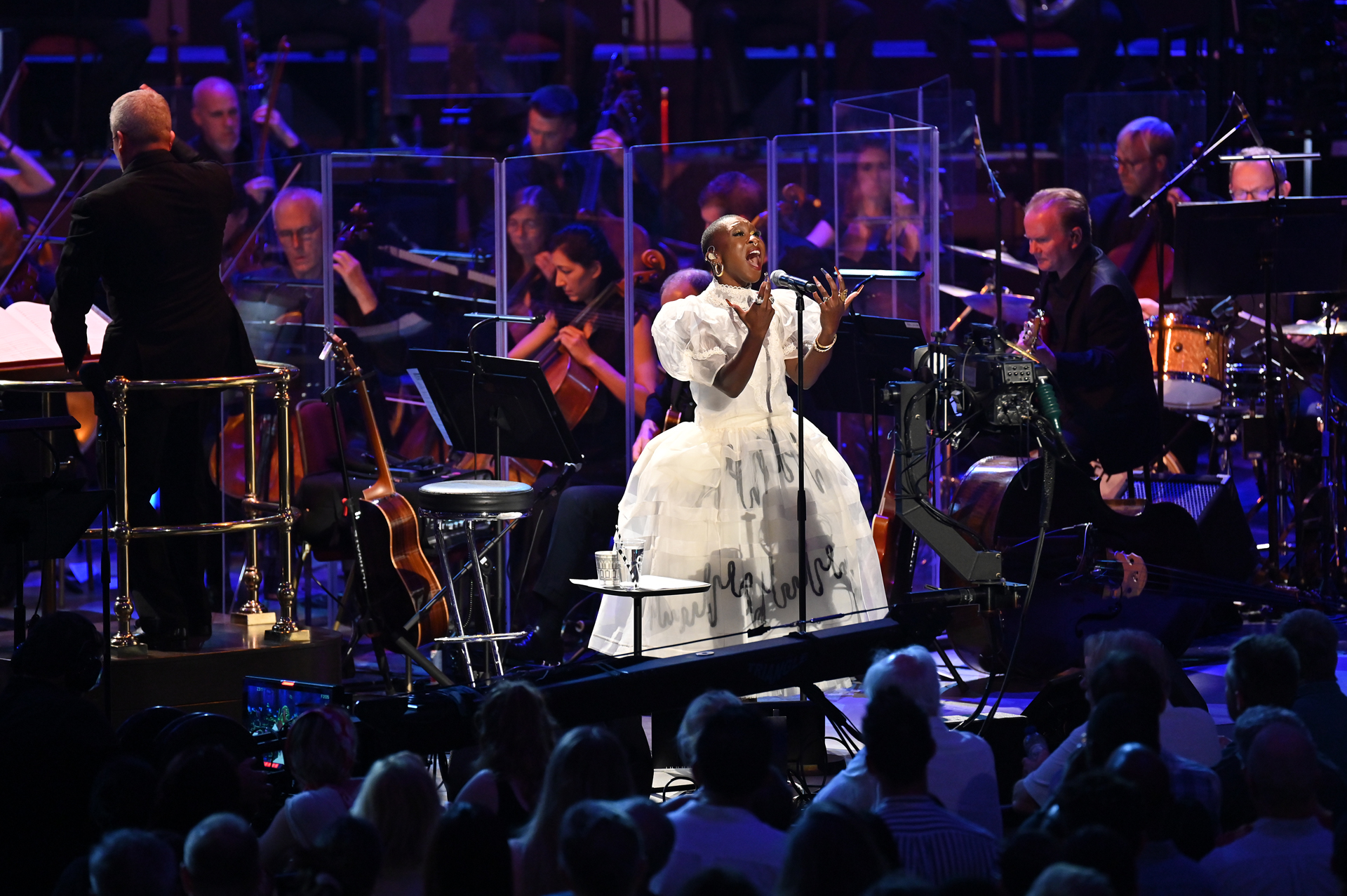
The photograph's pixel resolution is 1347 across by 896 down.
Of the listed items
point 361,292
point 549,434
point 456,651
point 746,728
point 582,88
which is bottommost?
point 456,651

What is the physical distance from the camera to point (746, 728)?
3568mm

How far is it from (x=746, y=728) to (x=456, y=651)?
3.71 m

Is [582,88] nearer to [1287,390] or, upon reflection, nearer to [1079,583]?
[1287,390]

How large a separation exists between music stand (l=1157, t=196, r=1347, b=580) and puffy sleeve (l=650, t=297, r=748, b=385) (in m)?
2.61

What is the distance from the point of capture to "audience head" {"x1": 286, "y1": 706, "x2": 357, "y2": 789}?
3.96m

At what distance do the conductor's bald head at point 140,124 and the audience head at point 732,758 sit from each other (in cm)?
353

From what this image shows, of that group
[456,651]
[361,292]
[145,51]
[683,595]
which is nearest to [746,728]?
→ [683,595]

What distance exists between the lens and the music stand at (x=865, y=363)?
6.82 meters

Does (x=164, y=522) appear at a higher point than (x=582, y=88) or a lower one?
lower

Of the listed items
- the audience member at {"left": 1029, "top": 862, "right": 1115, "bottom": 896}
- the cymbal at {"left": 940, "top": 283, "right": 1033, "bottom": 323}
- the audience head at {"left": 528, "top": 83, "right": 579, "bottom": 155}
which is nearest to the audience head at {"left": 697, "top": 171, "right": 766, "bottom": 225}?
the cymbal at {"left": 940, "top": 283, "right": 1033, "bottom": 323}

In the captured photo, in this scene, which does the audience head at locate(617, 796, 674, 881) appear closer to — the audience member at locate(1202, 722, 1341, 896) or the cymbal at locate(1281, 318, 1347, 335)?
the audience member at locate(1202, 722, 1341, 896)

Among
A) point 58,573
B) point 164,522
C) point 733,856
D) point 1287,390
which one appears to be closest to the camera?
point 733,856

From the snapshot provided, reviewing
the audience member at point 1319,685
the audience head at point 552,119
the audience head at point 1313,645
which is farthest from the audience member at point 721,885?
the audience head at point 552,119

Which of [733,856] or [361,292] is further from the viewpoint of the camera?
[361,292]
